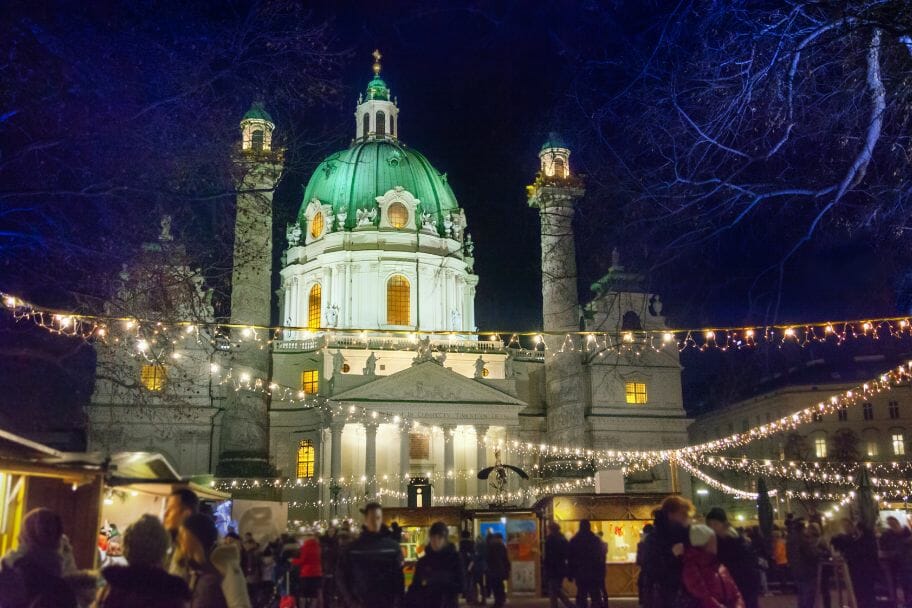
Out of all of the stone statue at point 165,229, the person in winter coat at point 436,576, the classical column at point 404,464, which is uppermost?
the stone statue at point 165,229

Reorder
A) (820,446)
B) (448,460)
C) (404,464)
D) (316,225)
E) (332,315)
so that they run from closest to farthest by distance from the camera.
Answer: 1. (404,464)
2. (448,460)
3. (332,315)
4. (316,225)
5. (820,446)

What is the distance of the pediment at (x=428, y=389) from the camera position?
167 ft

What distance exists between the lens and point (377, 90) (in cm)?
7294

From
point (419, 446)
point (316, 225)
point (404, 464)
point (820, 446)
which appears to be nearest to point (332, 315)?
point (316, 225)

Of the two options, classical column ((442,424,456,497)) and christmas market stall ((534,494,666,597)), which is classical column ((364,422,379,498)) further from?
christmas market stall ((534,494,666,597))

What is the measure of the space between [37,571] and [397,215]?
196 ft

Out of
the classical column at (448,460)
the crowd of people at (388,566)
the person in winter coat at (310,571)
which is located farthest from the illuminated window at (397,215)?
the person in winter coat at (310,571)

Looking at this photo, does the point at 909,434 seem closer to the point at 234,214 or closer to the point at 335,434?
the point at 335,434

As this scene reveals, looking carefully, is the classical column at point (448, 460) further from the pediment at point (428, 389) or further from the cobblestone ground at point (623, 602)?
the cobblestone ground at point (623, 602)

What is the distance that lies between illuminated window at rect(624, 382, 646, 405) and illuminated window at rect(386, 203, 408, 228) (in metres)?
19.9

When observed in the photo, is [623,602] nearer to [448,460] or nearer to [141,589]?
[141,589]

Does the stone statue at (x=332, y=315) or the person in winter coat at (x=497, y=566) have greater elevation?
the stone statue at (x=332, y=315)

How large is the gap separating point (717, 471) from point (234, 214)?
196ft

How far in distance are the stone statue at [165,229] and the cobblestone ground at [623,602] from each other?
10162mm
